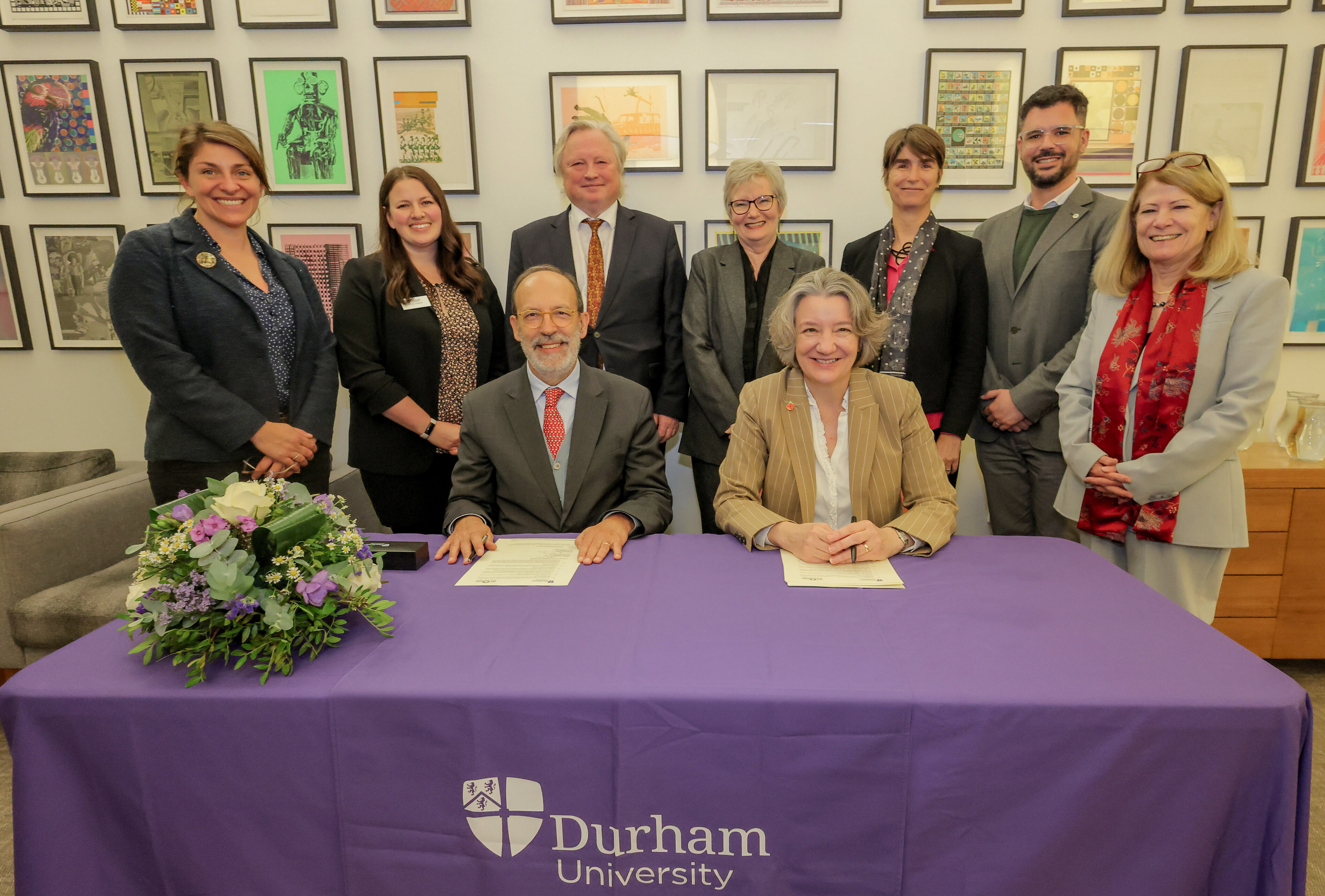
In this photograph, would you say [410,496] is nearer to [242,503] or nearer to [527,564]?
[527,564]

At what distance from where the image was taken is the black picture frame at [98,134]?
3764 mm

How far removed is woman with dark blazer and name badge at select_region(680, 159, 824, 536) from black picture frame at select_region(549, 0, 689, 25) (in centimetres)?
122

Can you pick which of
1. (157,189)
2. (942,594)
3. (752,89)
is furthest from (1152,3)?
(157,189)

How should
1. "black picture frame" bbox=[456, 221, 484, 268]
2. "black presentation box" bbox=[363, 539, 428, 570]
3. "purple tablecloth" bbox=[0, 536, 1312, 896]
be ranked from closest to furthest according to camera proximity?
"purple tablecloth" bbox=[0, 536, 1312, 896]
"black presentation box" bbox=[363, 539, 428, 570]
"black picture frame" bbox=[456, 221, 484, 268]

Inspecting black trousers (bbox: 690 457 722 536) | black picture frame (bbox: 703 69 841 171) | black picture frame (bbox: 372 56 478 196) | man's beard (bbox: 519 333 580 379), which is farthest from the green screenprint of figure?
black trousers (bbox: 690 457 722 536)

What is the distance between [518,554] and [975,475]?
3042mm

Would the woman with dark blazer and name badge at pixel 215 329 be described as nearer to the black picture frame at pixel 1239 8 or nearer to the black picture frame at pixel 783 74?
the black picture frame at pixel 783 74

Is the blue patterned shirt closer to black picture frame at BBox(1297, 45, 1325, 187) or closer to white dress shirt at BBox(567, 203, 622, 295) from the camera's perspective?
white dress shirt at BBox(567, 203, 622, 295)

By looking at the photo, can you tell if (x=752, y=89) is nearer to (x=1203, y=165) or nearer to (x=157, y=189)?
(x=1203, y=165)

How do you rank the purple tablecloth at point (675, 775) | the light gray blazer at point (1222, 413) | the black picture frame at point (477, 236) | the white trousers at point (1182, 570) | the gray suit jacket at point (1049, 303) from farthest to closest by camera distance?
the black picture frame at point (477, 236)
the gray suit jacket at point (1049, 303)
the white trousers at point (1182, 570)
the light gray blazer at point (1222, 413)
the purple tablecloth at point (675, 775)

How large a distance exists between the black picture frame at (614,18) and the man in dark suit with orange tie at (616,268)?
2.83ft

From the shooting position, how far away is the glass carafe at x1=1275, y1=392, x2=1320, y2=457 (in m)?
3.31

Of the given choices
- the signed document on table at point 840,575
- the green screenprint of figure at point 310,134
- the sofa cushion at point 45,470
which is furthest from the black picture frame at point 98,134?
the signed document on table at point 840,575

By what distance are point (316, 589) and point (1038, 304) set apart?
2.78 m
